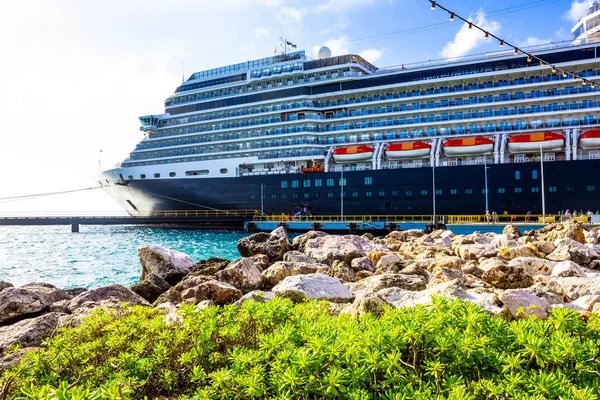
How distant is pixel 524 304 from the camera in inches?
199

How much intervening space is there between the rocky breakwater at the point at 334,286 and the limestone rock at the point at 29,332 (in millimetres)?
10

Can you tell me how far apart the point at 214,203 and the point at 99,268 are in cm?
1908

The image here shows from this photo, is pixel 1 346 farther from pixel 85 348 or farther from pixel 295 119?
pixel 295 119

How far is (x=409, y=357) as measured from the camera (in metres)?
2.83

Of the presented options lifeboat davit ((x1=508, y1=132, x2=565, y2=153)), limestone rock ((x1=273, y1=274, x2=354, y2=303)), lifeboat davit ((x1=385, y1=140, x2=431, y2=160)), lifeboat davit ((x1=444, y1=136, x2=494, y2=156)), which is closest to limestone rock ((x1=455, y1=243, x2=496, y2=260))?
limestone rock ((x1=273, y1=274, x2=354, y2=303))

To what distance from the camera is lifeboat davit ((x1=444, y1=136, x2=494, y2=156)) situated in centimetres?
2888

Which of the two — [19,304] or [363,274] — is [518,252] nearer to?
[363,274]

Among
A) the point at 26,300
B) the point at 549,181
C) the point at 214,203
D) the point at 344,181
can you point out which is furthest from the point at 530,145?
the point at 26,300

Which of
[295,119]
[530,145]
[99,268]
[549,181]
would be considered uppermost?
[295,119]

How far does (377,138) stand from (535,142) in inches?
413

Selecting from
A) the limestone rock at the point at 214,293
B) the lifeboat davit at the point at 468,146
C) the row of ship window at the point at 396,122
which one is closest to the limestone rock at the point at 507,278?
the limestone rock at the point at 214,293

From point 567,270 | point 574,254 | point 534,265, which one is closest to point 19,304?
point 567,270

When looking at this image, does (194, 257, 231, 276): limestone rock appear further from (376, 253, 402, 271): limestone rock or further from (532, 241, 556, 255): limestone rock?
(532, 241, 556, 255): limestone rock

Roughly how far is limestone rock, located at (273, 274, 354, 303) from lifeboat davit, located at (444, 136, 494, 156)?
2500 centimetres
